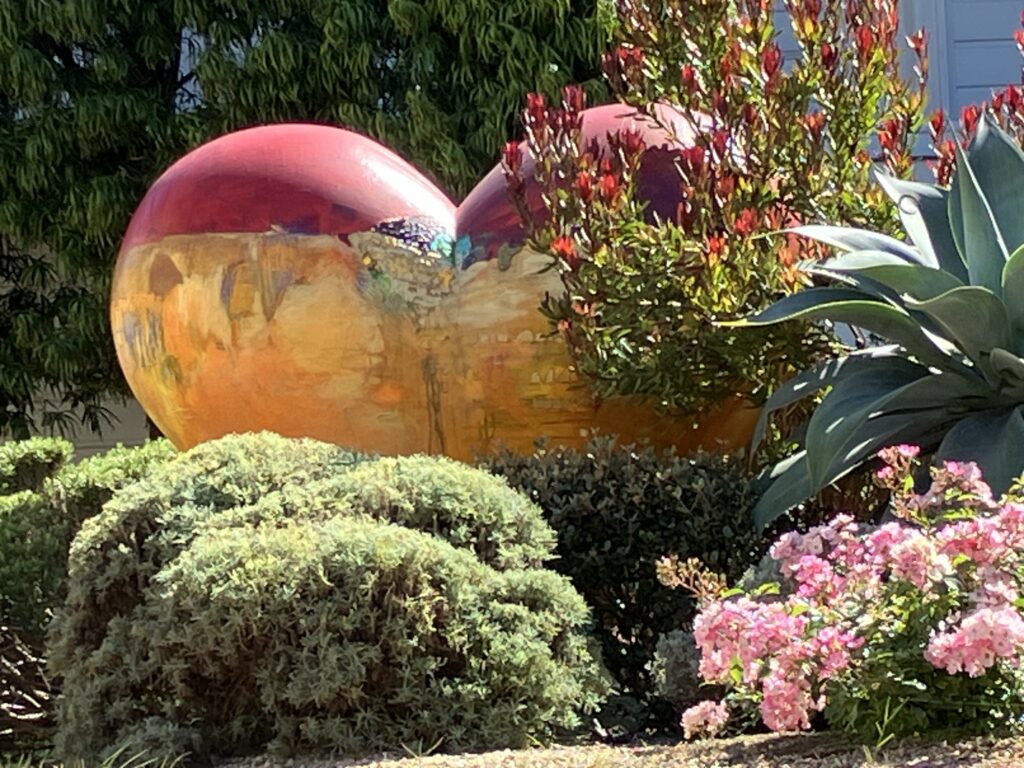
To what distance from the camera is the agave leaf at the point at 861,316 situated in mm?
4539

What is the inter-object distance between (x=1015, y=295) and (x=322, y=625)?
2327 mm

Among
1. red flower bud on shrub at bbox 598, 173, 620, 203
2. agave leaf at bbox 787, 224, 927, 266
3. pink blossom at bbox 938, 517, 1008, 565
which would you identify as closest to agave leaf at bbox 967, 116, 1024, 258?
agave leaf at bbox 787, 224, 927, 266

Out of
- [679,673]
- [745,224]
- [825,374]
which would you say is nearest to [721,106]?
[745,224]

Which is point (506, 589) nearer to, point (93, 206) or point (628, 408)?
point (628, 408)

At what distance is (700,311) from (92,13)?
22.7 feet

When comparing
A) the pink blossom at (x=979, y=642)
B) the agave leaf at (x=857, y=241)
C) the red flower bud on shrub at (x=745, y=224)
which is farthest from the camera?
the red flower bud on shrub at (x=745, y=224)

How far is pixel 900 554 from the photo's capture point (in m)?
3.19

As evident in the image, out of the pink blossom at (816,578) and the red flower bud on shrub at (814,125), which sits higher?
the red flower bud on shrub at (814,125)

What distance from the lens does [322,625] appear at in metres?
3.73

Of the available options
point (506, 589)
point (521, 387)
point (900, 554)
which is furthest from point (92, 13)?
point (900, 554)

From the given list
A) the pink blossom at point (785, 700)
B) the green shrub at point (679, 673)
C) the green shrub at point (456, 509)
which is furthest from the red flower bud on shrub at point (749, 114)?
the pink blossom at point (785, 700)

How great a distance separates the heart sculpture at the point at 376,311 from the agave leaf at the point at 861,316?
1.14 metres

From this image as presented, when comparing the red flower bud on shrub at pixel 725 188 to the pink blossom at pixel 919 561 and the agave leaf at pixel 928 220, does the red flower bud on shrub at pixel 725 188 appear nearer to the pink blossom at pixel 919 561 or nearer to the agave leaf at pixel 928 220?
the agave leaf at pixel 928 220

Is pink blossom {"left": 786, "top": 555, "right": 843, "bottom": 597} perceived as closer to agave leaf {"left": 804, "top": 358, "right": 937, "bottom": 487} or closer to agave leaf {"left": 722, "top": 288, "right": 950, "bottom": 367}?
agave leaf {"left": 804, "top": 358, "right": 937, "bottom": 487}
